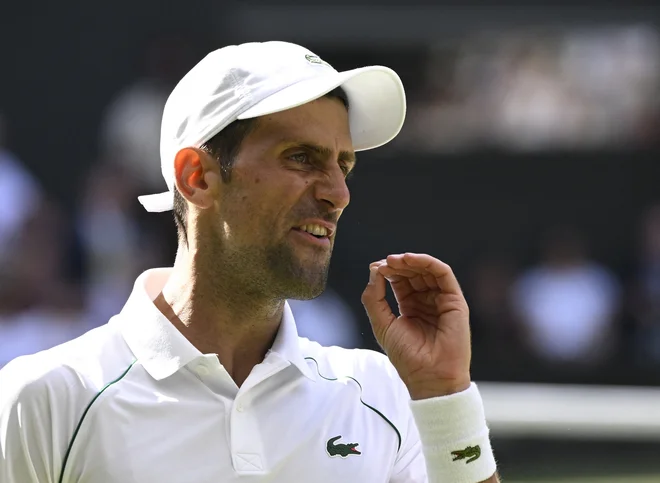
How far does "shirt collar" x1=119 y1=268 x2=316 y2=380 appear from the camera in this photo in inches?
97.4

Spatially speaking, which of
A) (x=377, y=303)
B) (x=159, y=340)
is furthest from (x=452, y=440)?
(x=159, y=340)

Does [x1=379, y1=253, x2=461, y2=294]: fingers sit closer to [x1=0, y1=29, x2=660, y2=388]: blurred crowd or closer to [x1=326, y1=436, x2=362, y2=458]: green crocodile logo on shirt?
[x1=326, y1=436, x2=362, y2=458]: green crocodile logo on shirt

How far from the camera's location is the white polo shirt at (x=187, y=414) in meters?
Result: 2.30

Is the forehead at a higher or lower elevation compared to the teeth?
higher

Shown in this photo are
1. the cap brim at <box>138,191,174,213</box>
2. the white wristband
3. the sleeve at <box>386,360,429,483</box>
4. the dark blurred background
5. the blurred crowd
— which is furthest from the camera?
the dark blurred background

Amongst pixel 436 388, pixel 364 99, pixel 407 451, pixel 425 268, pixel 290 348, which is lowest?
pixel 407 451

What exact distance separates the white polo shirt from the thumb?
0.09 metres

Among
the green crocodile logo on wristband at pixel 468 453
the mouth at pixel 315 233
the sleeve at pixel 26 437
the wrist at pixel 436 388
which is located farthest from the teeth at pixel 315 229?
the sleeve at pixel 26 437

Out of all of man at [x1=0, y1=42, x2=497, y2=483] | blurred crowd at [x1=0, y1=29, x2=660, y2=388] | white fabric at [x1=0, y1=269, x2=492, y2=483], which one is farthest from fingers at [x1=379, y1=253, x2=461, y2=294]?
blurred crowd at [x1=0, y1=29, x2=660, y2=388]

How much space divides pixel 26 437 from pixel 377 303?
0.82m

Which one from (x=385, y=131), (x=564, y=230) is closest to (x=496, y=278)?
(x=564, y=230)

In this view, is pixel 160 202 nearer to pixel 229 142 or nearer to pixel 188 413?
pixel 229 142

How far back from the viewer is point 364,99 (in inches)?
108

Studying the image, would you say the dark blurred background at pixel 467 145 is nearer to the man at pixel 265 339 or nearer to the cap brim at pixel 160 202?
the cap brim at pixel 160 202
